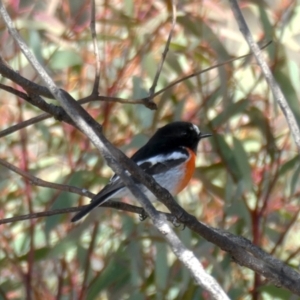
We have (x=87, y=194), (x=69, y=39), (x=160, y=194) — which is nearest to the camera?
(x=160, y=194)

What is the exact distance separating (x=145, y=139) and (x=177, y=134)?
250 millimetres

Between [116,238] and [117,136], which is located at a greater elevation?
[117,136]

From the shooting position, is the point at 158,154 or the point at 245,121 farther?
the point at 245,121

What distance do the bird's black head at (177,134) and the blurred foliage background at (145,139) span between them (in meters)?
0.05

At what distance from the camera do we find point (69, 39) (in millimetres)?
2787

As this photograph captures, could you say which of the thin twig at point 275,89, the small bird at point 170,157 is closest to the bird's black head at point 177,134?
the small bird at point 170,157

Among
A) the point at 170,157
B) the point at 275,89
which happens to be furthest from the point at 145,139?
the point at 275,89

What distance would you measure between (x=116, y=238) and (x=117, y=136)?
455mm

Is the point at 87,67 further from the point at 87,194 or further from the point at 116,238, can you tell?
the point at 87,194

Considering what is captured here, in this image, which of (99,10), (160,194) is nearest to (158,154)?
(99,10)

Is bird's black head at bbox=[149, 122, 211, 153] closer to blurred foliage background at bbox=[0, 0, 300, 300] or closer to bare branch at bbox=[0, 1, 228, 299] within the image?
blurred foliage background at bbox=[0, 0, 300, 300]

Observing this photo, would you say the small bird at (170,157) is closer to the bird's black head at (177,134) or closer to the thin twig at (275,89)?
the bird's black head at (177,134)

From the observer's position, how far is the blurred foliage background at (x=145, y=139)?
262 centimetres

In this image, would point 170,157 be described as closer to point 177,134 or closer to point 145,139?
point 177,134
